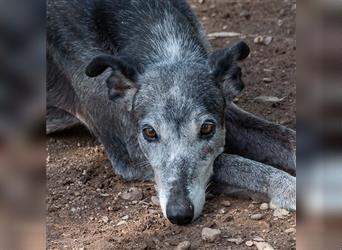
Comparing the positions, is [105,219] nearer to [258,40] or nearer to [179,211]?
[179,211]

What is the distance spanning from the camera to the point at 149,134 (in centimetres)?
501

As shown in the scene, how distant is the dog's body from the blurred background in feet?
8.07

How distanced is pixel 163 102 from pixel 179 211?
0.86 m

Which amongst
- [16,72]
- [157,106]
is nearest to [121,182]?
[157,106]

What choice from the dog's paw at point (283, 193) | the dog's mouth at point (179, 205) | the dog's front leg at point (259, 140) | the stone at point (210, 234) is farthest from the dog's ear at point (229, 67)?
the stone at point (210, 234)

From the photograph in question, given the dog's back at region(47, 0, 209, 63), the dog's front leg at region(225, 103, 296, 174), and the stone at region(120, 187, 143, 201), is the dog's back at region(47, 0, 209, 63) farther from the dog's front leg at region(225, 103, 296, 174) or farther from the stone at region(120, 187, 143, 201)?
the stone at region(120, 187, 143, 201)

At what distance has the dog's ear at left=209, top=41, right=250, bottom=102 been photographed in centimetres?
518

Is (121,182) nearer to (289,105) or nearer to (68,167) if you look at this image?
(68,167)

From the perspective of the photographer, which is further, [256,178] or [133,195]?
[133,195]

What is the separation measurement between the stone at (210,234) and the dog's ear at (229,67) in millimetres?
1218

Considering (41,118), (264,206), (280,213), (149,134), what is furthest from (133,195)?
(41,118)

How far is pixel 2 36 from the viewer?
204cm

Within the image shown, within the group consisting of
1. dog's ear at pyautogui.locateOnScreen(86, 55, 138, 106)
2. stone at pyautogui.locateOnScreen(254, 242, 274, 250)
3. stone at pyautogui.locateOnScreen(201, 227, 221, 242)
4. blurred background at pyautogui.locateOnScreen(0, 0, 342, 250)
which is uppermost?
blurred background at pyautogui.locateOnScreen(0, 0, 342, 250)

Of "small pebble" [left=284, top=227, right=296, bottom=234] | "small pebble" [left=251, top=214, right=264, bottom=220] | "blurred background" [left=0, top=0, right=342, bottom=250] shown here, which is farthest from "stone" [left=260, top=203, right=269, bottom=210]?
"blurred background" [left=0, top=0, right=342, bottom=250]
